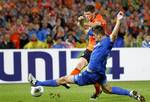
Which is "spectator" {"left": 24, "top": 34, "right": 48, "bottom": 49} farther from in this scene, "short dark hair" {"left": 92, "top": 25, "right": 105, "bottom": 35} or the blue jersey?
"short dark hair" {"left": 92, "top": 25, "right": 105, "bottom": 35}

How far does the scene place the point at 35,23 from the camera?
21.2 metres

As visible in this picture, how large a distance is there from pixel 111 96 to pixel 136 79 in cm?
443

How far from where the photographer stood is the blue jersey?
39.9 feet

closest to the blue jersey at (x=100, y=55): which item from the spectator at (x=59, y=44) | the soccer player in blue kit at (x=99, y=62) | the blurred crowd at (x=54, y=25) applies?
the soccer player in blue kit at (x=99, y=62)

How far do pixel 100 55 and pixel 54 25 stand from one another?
9.51 meters

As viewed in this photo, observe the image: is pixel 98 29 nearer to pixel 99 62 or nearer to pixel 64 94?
pixel 99 62

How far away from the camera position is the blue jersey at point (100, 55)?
12.2 m

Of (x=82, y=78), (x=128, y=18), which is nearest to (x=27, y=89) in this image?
A: (x=82, y=78)

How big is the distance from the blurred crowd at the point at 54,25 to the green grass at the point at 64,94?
239cm

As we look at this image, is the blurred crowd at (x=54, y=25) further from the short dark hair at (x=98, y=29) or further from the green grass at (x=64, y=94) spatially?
the short dark hair at (x=98, y=29)

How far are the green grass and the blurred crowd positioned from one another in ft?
7.83

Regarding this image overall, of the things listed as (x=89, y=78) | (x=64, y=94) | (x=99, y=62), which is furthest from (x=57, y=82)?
(x=64, y=94)

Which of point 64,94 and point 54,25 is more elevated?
point 54,25

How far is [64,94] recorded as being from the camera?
50.9 ft
